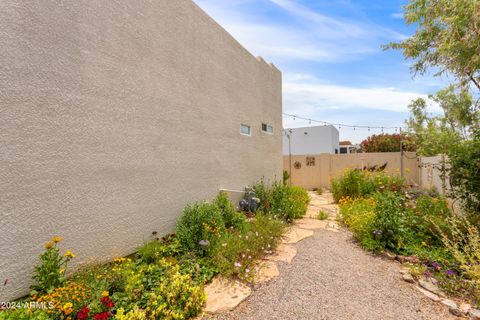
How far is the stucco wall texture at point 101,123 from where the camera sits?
235 cm

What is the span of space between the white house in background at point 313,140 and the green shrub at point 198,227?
19.2 metres

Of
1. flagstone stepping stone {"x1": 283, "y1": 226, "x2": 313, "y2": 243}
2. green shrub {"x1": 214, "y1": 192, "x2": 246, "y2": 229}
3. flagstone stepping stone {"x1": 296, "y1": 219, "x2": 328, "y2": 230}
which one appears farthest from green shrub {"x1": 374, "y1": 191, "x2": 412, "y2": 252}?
green shrub {"x1": 214, "y1": 192, "x2": 246, "y2": 229}

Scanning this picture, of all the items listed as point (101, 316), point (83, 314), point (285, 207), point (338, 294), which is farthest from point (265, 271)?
point (285, 207)

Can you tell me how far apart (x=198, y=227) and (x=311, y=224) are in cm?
302

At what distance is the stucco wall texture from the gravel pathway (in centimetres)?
198

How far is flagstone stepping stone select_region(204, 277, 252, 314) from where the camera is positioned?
254 centimetres

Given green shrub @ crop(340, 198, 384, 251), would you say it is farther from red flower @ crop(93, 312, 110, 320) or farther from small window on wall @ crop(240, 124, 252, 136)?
red flower @ crop(93, 312, 110, 320)

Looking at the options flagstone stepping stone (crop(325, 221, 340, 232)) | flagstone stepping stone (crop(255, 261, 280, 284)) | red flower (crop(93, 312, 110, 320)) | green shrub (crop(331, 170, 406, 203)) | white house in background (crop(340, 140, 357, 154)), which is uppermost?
white house in background (crop(340, 140, 357, 154))

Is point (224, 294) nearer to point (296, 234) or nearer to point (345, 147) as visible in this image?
point (296, 234)

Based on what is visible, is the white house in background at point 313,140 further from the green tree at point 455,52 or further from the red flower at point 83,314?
the red flower at point 83,314

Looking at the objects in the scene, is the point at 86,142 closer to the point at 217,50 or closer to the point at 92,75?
the point at 92,75

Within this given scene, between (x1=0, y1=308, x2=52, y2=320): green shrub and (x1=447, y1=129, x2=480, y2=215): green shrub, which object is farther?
(x1=447, y1=129, x2=480, y2=215): green shrub

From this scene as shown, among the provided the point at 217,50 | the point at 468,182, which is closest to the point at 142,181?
the point at 217,50

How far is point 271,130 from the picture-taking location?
8594 millimetres
